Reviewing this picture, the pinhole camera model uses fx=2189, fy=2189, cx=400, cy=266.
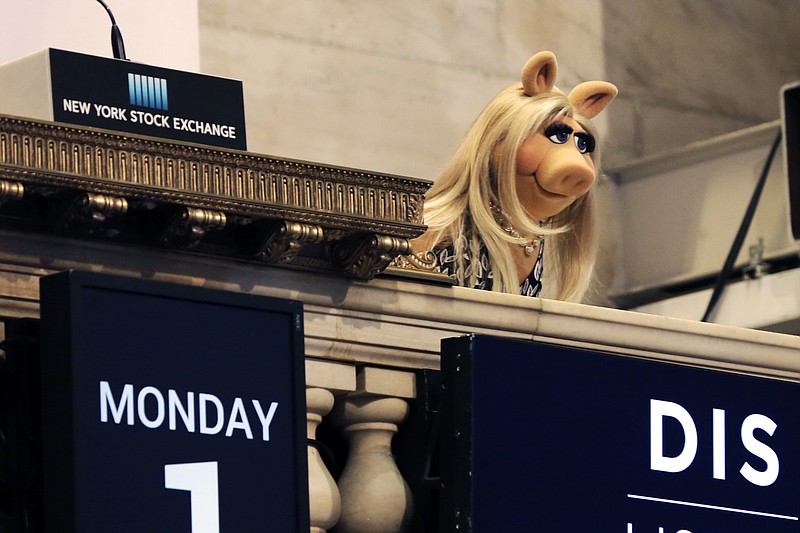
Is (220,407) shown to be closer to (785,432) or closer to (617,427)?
(617,427)

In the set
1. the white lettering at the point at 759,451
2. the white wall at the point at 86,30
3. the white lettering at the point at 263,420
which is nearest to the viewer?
the white lettering at the point at 263,420

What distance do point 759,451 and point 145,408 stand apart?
1.22 m

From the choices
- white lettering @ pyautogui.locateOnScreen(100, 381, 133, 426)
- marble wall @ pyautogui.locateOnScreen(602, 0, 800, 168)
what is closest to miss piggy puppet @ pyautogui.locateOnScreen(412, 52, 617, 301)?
white lettering @ pyautogui.locateOnScreen(100, 381, 133, 426)

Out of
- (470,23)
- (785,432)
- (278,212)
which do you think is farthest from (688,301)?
(278,212)

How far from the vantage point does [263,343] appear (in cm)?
335

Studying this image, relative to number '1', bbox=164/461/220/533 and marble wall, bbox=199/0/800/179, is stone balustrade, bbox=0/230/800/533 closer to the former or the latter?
number '1', bbox=164/461/220/533

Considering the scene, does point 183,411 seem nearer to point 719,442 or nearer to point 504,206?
point 719,442

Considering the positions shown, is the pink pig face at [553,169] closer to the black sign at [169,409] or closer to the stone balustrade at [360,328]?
the stone balustrade at [360,328]

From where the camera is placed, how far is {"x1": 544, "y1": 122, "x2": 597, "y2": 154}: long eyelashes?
15.3ft

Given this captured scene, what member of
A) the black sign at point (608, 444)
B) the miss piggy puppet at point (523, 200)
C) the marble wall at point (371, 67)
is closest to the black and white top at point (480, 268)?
the miss piggy puppet at point (523, 200)

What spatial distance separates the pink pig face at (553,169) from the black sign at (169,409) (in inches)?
51.1

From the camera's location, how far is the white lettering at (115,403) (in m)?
3.12

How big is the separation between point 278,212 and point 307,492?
0.44m

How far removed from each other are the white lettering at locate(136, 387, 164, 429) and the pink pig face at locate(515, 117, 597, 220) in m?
1.55
